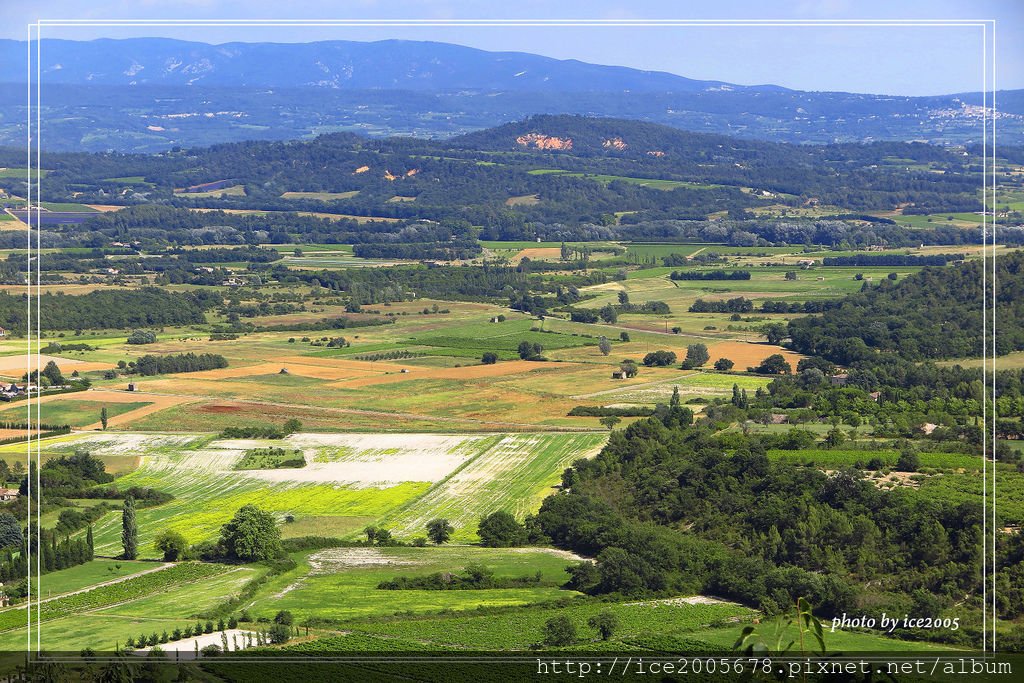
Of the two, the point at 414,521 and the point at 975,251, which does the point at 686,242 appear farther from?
the point at 414,521

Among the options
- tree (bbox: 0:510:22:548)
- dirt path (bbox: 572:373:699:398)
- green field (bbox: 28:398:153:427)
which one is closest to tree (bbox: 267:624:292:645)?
tree (bbox: 0:510:22:548)

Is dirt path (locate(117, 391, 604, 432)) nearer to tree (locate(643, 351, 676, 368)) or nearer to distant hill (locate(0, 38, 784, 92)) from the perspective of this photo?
tree (locate(643, 351, 676, 368))

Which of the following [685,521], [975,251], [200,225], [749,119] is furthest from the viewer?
[200,225]

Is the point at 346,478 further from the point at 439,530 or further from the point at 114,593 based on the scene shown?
the point at 114,593

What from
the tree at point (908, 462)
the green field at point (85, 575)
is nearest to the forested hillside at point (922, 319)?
the tree at point (908, 462)

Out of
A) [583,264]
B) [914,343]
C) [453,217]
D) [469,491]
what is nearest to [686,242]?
[583,264]

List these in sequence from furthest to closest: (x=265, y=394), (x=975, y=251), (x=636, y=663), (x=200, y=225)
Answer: (x=200, y=225)
(x=975, y=251)
(x=265, y=394)
(x=636, y=663)
